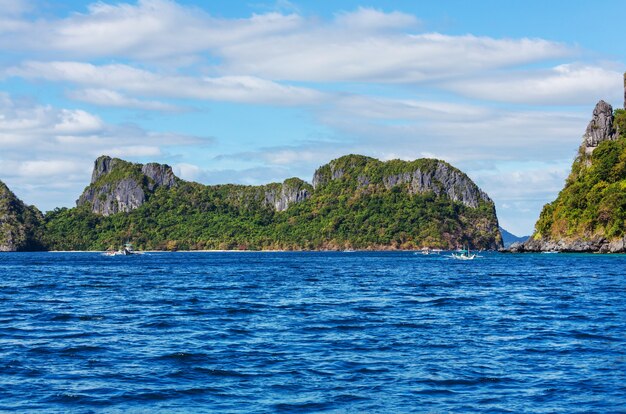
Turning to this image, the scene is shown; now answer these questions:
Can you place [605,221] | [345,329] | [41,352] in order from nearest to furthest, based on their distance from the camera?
[41,352]
[345,329]
[605,221]

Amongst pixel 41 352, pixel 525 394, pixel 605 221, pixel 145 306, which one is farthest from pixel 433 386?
pixel 605 221

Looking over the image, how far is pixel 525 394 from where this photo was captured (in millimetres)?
26656

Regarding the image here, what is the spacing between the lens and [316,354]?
114 ft

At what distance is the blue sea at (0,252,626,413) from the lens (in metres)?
26.1

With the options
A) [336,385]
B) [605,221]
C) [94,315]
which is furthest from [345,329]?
[605,221]

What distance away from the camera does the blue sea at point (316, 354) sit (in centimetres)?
2609

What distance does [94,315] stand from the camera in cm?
5122

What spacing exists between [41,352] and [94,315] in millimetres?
15448

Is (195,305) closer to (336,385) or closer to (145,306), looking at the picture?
(145,306)

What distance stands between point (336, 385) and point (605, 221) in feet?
566

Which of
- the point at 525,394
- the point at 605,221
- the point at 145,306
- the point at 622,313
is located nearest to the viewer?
the point at 525,394

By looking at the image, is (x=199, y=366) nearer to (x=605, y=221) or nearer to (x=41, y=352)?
(x=41, y=352)

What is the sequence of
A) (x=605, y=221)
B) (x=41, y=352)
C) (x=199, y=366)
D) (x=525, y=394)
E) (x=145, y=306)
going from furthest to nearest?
(x=605, y=221)
(x=145, y=306)
(x=41, y=352)
(x=199, y=366)
(x=525, y=394)

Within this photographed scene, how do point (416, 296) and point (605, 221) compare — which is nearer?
point (416, 296)
